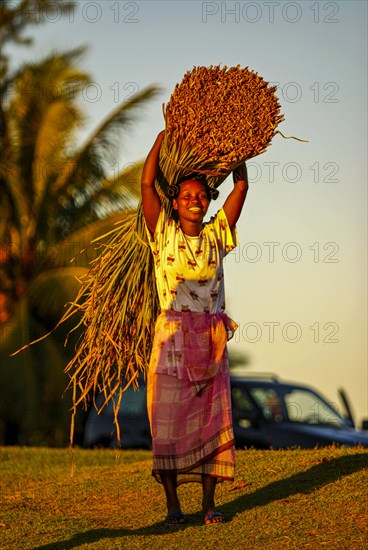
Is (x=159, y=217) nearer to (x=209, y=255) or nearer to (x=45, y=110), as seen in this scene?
(x=209, y=255)

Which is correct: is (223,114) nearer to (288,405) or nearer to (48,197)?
(288,405)

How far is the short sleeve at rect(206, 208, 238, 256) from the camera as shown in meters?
7.32

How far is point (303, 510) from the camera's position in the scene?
749 centimetres

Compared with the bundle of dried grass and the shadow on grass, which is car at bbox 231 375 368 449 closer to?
the shadow on grass

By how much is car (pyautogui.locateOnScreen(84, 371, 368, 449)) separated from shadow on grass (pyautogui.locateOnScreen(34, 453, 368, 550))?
5.42 metres

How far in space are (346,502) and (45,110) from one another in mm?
15171

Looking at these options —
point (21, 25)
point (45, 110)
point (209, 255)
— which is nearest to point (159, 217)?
point (209, 255)

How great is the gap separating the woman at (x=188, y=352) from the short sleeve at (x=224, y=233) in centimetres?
1

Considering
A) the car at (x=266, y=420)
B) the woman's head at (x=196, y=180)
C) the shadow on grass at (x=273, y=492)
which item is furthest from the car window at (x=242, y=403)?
the woman's head at (x=196, y=180)

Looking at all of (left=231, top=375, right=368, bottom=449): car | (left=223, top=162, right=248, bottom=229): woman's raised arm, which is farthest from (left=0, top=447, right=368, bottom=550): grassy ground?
(left=231, top=375, right=368, bottom=449): car

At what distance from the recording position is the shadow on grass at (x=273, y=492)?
7043 millimetres

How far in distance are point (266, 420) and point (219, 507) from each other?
751cm

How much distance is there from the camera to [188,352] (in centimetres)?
711

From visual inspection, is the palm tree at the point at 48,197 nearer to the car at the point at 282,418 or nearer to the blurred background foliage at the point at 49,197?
the blurred background foliage at the point at 49,197
